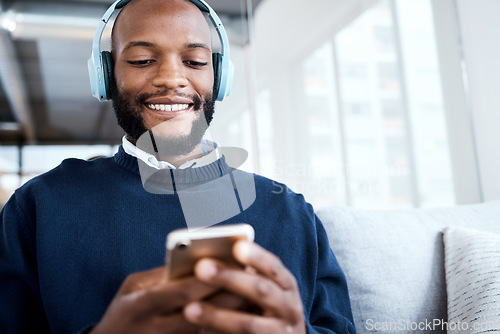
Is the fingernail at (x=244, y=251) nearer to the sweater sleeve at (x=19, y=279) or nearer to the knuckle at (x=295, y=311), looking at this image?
the knuckle at (x=295, y=311)

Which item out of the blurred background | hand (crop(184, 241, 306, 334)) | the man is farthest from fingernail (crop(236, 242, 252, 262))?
the blurred background

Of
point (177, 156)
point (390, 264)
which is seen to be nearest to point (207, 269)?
point (177, 156)

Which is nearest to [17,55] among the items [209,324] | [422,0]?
[422,0]

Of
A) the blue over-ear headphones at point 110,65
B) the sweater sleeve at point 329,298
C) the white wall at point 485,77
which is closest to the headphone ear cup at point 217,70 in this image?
the blue over-ear headphones at point 110,65

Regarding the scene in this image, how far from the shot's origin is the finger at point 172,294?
16.2 inches

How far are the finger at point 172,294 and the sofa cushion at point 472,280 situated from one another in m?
0.70

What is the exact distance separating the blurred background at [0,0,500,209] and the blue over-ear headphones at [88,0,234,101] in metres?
0.59

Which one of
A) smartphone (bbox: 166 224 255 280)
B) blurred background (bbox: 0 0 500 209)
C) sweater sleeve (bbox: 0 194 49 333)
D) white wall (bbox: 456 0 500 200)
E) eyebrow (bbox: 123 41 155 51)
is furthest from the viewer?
blurred background (bbox: 0 0 500 209)

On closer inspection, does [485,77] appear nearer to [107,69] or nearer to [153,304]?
[107,69]

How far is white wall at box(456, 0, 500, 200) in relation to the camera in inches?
67.1

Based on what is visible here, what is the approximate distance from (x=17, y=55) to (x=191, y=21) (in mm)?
3793

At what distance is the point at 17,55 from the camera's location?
4.02 meters

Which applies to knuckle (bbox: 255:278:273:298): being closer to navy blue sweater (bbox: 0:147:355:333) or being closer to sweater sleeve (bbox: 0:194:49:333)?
navy blue sweater (bbox: 0:147:355:333)

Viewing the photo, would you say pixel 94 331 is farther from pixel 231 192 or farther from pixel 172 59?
pixel 172 59
